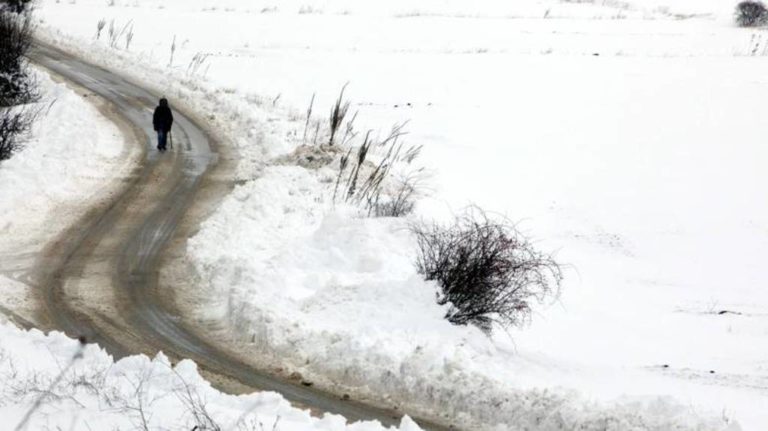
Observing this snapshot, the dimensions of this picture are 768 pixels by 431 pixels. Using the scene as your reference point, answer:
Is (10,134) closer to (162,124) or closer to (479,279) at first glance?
(162,124)

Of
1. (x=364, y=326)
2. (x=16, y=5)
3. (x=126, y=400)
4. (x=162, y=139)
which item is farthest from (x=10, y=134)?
(x=16, y=5)

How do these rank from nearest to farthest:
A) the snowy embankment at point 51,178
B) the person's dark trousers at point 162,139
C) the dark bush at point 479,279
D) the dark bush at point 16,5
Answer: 1. the dark bush at point 479,279
2. the snowy embankment at point 51,178
3. the person's dark trousers at point 162,139
4. the dark bush at point 16,5

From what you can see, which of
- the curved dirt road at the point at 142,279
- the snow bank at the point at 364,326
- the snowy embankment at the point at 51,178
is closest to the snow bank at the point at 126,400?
the curved dirt road at the point at 142,279

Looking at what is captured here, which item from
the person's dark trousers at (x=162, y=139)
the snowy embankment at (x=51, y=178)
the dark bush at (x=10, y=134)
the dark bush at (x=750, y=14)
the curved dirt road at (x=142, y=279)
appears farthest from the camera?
→ the dark bush at (x=750, y=14)

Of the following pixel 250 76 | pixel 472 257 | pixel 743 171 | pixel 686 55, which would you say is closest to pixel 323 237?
pixel 472 257

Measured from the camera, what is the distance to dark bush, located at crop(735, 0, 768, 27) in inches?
1944

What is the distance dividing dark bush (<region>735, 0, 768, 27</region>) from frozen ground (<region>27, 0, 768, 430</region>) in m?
4.94

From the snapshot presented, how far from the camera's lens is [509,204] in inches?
741

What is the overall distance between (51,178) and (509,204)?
1029cm

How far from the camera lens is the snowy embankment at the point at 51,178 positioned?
1266 centimetres

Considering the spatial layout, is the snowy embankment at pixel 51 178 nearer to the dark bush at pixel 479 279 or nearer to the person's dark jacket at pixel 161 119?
the person's dark jacket at pixel 161 119

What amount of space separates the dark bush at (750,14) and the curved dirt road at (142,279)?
4101 centimetres

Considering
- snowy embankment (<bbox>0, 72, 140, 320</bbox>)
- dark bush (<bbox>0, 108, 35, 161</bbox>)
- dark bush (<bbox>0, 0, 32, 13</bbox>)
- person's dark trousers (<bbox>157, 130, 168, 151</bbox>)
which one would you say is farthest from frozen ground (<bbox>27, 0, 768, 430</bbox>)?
dark bush (<bbox>0, 108, 35, 161</bbox>)

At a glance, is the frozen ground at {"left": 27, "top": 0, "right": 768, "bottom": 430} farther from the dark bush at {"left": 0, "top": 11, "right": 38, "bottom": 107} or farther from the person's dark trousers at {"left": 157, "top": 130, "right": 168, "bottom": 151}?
the dark bush at {"left": 0, "top": 11, "right": 38, "bottom": 107}
